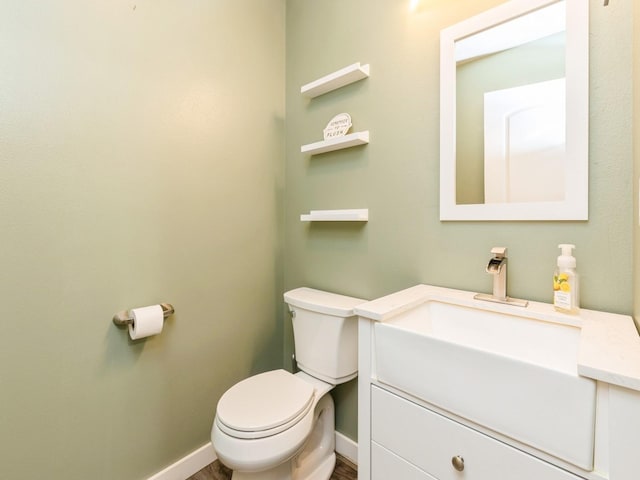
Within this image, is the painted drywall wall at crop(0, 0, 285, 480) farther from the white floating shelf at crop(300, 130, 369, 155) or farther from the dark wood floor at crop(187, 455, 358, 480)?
the white floating shelf at crop(300, 130, 369, 155)

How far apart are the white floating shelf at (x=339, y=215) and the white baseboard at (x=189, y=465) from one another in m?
1.25

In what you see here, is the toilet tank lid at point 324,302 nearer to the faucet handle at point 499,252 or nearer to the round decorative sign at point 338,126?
the faucet handle at point 499,252

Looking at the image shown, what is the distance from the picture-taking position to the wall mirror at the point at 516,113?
3.02 feet

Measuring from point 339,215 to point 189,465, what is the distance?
4.51 ft

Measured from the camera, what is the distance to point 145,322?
1.17 meters

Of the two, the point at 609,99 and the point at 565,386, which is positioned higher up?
the point at 609,99

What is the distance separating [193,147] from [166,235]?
43cm

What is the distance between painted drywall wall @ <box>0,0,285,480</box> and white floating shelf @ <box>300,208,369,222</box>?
0.33 m

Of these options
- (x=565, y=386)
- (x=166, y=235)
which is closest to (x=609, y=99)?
(x=565, y=386)

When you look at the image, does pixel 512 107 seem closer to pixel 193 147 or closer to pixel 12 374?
pixel 193 147

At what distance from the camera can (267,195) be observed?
1.73 metres

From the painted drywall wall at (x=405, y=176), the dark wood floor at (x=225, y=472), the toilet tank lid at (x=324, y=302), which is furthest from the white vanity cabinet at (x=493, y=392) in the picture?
the dark wood floor at (x=225, y=472)

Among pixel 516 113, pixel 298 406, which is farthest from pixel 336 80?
pixel 298 406

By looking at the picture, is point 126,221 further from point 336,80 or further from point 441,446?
point 441,446
